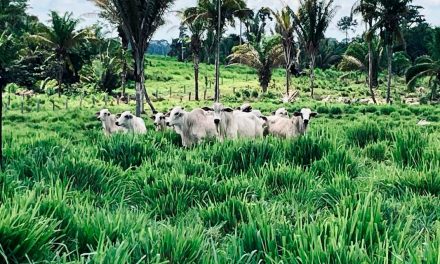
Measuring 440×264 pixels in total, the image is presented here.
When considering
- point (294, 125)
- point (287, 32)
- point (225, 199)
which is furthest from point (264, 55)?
point (225, 199)

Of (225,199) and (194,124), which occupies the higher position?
(225,199)

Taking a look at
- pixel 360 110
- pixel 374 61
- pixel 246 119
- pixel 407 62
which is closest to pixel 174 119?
pixel 246 119

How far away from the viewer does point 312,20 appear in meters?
33.3

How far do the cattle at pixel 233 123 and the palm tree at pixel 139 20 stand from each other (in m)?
8.50

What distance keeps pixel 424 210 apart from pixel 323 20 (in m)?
31.5

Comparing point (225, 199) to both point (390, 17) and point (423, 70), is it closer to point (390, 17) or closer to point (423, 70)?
point (390, 17)

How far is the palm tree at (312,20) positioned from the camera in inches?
1314

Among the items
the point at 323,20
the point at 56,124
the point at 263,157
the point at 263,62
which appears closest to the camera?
the point at 263,157

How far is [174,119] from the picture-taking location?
11.5 m

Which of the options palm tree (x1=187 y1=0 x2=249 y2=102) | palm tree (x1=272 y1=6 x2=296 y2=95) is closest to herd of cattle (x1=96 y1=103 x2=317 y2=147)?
palm tree (x1=187 y1=0 x2=249 y2=102)

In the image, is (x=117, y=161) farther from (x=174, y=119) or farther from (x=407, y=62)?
(x=407, y=62)

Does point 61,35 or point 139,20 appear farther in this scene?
point 61,35

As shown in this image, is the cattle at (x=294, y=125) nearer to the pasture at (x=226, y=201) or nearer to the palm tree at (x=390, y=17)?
the pasture at (x=226, y=201)

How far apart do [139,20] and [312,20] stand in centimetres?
1604
